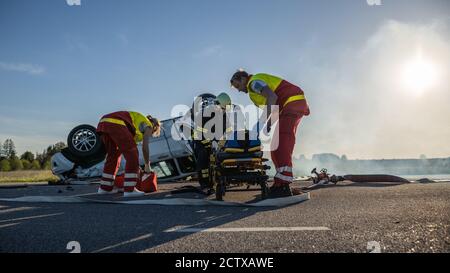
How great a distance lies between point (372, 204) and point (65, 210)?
374 centimetres

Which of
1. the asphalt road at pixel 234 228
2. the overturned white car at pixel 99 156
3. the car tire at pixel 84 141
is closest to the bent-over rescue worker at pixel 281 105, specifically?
the asphalt road at pixel 234 228

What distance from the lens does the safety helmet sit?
6.45 m

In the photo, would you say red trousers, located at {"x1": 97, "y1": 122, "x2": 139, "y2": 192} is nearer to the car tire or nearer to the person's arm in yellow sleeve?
the car tire

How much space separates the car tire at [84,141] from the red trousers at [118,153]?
2450 millimetres

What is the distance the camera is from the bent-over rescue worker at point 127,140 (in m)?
6.38

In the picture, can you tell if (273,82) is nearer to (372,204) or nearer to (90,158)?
(372,204)

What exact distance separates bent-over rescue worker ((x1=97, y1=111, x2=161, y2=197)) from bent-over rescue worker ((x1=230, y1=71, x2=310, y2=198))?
7.57 feet

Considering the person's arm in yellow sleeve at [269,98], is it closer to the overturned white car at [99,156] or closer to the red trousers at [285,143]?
the red trousers at [285,143]

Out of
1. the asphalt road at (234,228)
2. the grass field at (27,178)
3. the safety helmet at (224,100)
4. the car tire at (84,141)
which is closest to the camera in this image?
the asphalt road at (234,228)

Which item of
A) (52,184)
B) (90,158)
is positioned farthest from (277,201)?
(52,184)

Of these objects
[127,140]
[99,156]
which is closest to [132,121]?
[127,140]

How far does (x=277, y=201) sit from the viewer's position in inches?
181

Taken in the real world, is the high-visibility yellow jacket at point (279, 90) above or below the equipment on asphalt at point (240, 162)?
above

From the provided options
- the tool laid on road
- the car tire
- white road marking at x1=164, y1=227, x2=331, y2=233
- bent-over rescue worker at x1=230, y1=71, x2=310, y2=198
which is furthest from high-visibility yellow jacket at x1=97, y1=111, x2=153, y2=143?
white road marking at x1=164, y1=227, x2=331, y2=233
